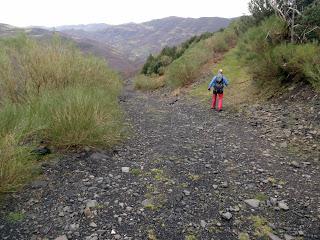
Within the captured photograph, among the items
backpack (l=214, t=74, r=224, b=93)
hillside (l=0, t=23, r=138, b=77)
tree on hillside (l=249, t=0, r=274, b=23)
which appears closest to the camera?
hillside (l=0, t=23, r=138, b=77)

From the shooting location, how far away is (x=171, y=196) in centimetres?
455

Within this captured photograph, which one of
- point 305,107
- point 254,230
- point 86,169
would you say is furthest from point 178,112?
point 254,230

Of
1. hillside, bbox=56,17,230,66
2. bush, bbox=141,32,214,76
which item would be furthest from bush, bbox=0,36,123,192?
hillside, bbox=56,17,230,66

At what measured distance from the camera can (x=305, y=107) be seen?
26.9 feet

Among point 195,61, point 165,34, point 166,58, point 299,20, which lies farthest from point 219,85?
point 165,34

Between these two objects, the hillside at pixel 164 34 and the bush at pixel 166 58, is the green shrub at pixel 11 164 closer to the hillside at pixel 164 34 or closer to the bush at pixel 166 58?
the bush at pixel 166 58

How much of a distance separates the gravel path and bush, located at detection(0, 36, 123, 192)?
34 cm

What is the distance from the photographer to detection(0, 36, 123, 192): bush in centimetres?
445

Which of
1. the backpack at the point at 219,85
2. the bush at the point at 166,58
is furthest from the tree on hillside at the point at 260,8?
the bush at the point at 166,58

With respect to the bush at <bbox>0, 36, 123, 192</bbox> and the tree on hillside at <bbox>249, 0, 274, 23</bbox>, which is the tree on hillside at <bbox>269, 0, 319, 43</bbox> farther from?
the bush at <bbox>0, 36, 123, 192</bbox>

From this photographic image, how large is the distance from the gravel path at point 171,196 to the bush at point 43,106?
0.34 m

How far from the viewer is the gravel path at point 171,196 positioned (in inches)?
150

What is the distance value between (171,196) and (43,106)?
2710 millimetres

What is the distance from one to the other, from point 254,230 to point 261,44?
8.68 m
